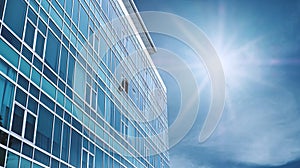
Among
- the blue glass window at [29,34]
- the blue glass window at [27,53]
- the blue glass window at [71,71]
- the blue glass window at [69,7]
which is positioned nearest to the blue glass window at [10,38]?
the blue glass window at [27,53]

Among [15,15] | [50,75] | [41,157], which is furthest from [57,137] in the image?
[15,15]

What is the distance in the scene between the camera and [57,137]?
55.0 ft

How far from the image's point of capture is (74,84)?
19.6 meters

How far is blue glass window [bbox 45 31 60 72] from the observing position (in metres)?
17.0

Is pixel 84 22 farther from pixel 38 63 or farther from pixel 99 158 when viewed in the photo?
pixel 99 158

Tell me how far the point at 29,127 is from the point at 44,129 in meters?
1.32

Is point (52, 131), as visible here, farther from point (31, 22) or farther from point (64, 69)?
point (31, 22)

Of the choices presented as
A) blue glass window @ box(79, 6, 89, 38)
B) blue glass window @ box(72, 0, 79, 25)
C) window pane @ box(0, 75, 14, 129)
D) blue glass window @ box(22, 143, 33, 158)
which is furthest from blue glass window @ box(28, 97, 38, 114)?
blue glass window @ box(79, 6, 89, 38)

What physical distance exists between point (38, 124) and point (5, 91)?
8.56 feet

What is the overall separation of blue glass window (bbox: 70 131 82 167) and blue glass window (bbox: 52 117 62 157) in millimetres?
1486

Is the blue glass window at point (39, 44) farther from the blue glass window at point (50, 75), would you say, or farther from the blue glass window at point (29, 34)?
the blue glass window at point (50, 75)

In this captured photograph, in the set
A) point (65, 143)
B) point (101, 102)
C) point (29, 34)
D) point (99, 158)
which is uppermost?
point (101, 102)

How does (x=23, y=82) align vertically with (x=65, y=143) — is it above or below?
above

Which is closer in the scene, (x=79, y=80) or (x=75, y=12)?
(x=79, y=80)
